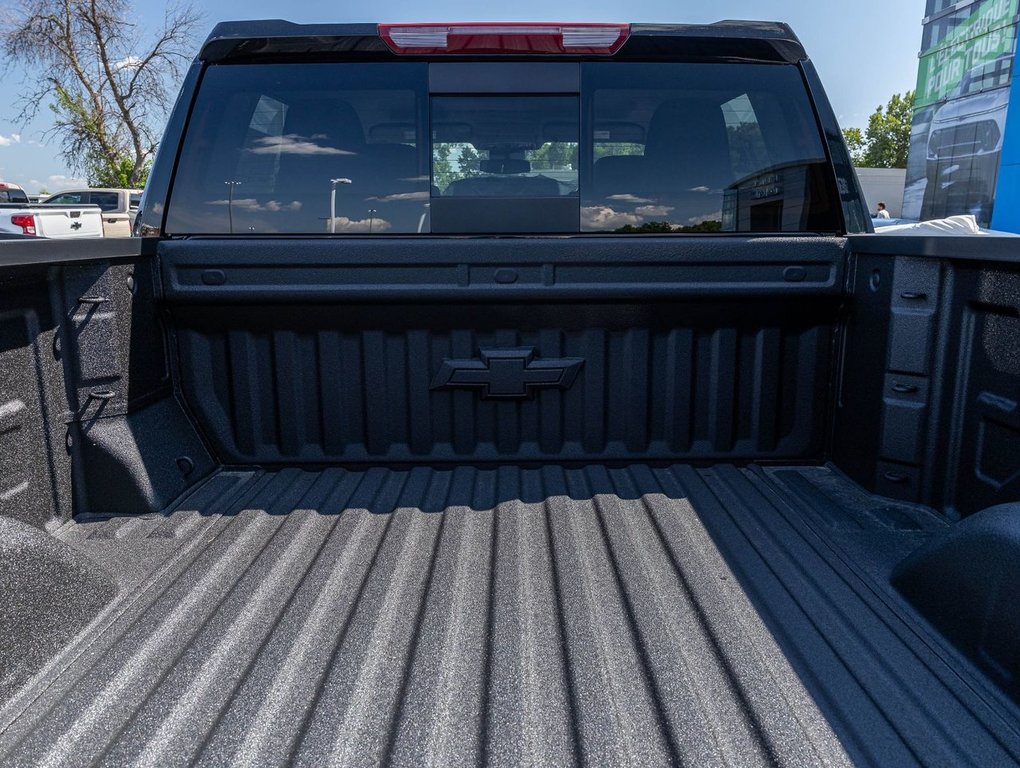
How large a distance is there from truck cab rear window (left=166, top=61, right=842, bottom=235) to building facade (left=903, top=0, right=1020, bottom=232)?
71.8 ft

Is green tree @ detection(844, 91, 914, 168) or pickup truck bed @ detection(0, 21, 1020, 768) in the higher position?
green tree @ detection(844, 91, 914, 168)

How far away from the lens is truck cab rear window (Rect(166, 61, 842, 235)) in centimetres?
238

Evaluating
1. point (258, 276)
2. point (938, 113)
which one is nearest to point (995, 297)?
point (258, 276)

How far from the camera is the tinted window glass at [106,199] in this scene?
2028cm

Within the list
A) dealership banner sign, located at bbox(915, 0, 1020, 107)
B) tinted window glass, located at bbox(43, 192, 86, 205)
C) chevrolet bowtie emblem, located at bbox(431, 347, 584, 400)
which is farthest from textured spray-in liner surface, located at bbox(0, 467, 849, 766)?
dealership banner sign, located at bbox(915, 0, 1020, 107)

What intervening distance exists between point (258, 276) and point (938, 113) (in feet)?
93.2

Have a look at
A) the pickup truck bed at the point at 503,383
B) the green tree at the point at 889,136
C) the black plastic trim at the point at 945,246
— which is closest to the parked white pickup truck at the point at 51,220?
the pickup truck bed at the point at 503,383

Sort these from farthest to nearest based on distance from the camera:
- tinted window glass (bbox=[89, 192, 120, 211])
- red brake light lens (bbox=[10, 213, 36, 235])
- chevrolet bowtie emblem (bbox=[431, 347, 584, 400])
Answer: tinted window glass (bbox=[89, 192, 120, 211])
red brake light lens (bbox=[10, 213, 36, 235])
chevrolet bowtie emblem (bbox=[431, 347, 584, 400])

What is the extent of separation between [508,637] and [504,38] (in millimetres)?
1800

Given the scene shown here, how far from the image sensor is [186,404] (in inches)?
102

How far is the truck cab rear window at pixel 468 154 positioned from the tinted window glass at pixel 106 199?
2077 cm

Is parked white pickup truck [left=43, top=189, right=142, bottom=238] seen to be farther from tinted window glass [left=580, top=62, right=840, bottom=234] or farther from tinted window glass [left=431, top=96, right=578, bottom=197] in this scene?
tinted window glass [left=580, top=62, right=840, bottom=234]

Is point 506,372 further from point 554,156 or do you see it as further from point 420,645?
point 420,645

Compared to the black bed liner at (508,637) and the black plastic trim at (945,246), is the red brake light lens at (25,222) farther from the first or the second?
the black plastic trim at (945,246)
